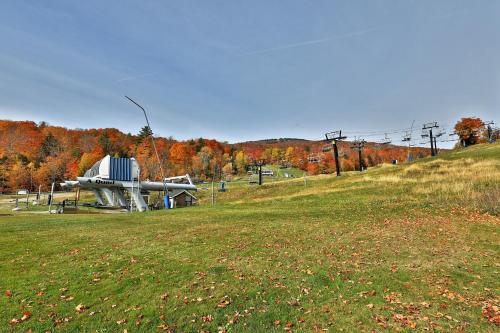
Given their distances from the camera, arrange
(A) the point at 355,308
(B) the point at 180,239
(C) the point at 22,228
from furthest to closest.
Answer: (C) the point at 22,228 → (B) the point at 180,239 → (A) the point at 355,308

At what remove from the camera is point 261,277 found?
10211 millimetres

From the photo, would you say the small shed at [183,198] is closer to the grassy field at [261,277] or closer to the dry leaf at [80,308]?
the grassy field at [261,277]

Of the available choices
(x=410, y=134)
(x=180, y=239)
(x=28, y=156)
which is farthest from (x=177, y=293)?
(x=28, y=156)

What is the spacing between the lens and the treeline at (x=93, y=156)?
11169cm

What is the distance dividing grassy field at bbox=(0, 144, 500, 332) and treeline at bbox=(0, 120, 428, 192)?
255ft

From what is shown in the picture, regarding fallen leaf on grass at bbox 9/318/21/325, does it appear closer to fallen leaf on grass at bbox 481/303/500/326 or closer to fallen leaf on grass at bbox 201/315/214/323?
fallen leaf on grass at bbox 201/315/214/323

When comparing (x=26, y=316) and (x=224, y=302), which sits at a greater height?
(x=26, y=316)

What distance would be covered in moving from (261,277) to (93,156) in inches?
5102

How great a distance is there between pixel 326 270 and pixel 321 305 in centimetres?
277

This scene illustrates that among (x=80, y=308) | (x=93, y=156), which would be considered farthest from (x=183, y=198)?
(x=93, y=156)

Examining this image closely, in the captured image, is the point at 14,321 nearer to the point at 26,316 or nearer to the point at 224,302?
the point at 26,316

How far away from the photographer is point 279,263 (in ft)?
38.2

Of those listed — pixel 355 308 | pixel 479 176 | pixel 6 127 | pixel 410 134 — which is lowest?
pixel 355 308

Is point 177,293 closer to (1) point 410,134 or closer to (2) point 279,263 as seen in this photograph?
(2) point 279,263
